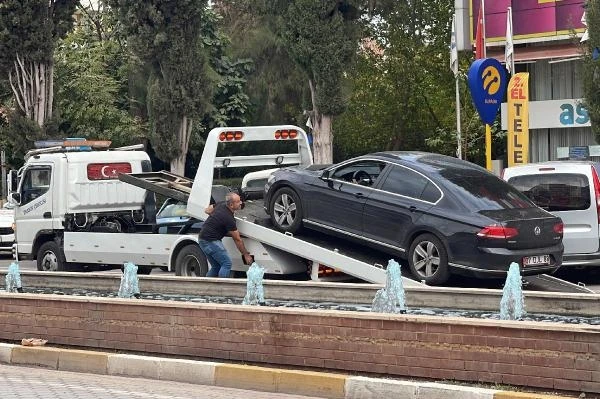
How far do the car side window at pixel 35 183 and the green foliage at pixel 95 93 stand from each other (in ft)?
73.7

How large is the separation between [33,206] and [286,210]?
6.63 m

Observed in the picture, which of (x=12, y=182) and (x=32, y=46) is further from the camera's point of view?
(x=32, y=46)

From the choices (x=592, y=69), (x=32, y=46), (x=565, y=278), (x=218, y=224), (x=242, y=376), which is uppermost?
(x=32, y=46)

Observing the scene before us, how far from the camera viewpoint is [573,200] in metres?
15.3

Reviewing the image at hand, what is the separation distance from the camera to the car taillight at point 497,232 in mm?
12156

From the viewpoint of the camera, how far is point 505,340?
8.17m

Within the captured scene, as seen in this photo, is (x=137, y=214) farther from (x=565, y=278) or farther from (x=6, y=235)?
(x=6, y=235)

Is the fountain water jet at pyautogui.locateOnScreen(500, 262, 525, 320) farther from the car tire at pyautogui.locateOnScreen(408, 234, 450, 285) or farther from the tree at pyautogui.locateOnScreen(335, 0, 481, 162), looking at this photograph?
the tree at pyautogui.locateOnScreen(335, 0, 481, 162)

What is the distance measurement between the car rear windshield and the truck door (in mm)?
8520

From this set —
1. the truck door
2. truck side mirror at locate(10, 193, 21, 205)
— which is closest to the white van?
the truck door

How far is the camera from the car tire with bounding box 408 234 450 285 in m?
12.4

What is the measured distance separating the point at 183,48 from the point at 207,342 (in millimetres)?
26155

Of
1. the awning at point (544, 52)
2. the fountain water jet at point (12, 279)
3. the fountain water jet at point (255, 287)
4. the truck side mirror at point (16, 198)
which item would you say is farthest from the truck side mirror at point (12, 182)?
the awning at point (544, 52)

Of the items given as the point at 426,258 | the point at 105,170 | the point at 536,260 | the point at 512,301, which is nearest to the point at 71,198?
the point at 105,170
